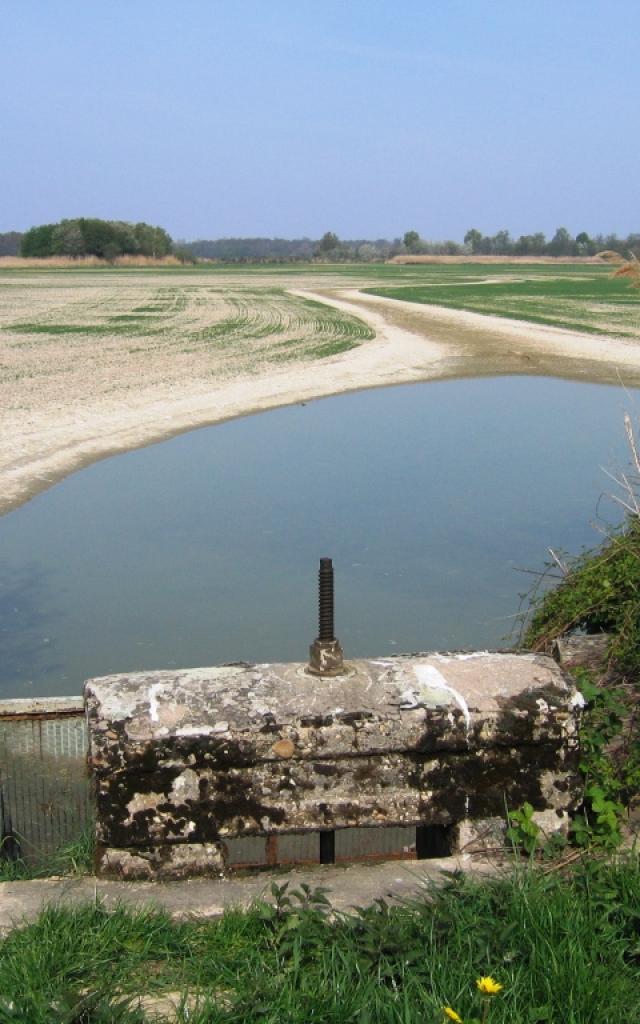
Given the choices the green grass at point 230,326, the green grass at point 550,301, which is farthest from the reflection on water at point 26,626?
the green grass at point 550,301

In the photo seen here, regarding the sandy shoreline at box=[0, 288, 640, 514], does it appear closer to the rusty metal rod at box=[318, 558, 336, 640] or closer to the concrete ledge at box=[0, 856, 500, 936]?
the rusty metal rod at box=[318, 558, 336, 640]

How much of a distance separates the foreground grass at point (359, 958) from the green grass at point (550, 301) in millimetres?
24425

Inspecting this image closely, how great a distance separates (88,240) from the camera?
4323 inches

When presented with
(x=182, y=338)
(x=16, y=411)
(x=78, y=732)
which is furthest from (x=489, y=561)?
(x=182, y=338)

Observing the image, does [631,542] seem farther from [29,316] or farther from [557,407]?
[29,316]

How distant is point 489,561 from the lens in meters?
10.8

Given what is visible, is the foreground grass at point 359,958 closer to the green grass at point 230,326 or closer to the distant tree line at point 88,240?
the green grass at point 230,326

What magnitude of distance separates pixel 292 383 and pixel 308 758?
18908mm

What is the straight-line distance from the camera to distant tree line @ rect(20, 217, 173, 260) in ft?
357

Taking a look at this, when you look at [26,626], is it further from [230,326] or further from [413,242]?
[413,242]

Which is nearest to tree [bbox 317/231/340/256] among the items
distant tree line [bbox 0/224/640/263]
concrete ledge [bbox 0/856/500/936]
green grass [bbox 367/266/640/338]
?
distant tree line [bbox 0/224/640/263]

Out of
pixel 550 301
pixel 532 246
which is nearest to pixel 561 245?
pixel 532 246

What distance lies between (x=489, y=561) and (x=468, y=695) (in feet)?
23.5

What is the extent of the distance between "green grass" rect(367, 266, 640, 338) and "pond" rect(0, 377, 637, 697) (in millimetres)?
11591
